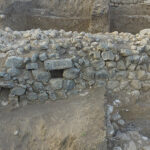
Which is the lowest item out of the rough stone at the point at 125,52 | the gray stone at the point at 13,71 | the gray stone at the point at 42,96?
the gray stone at the point at 42,96

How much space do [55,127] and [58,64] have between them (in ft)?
3.28

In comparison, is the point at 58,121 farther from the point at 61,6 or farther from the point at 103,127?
the point at 61,6

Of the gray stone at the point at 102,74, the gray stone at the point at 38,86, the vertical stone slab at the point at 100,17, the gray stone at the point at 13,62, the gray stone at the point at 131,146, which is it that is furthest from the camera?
the vertical stone slab at the point at 100,17

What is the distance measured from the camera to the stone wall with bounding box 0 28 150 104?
9.89ft

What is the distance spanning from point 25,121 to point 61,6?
4.79 meters

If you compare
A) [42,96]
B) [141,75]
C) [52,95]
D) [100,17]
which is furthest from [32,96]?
[100,17]

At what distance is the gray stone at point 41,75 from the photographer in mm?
3035

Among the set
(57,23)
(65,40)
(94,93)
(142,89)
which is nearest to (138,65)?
(142,89)

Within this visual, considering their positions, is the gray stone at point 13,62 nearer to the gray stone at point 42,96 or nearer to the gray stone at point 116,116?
the gray stone at point 42,96

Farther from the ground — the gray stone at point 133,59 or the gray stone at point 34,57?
the gray stone at point 34,57

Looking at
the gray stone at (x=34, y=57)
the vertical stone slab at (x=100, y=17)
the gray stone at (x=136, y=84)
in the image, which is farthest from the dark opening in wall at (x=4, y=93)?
→ the vertical stone slab at (x=100, y=17)

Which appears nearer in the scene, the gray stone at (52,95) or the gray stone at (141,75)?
the gray stone at (52,95)

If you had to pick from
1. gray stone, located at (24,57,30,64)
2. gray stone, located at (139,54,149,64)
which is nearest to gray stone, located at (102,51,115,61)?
gray stone, located at (139,54,149,64)

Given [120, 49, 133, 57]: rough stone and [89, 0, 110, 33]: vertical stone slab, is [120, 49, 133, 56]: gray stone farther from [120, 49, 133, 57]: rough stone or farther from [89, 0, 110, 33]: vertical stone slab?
[89, 0, 110, 33]: vertical stone slab
